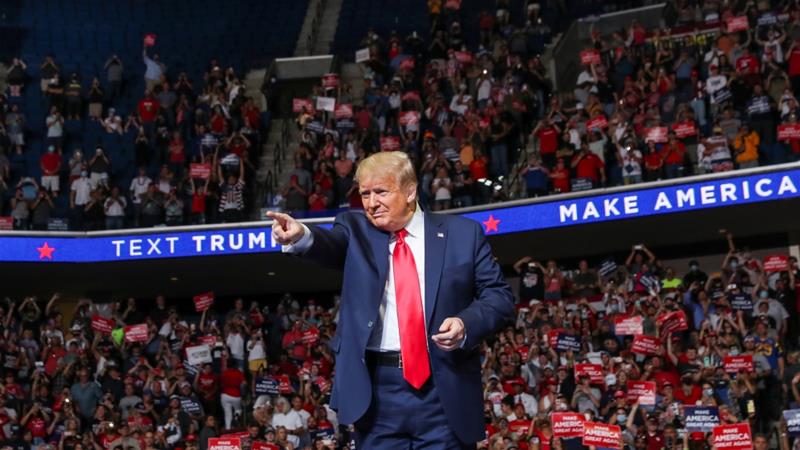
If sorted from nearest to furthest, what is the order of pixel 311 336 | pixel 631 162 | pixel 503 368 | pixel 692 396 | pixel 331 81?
pixel 692 396, pixel 503 368, pixel 631 162, pixel 311 336, pixel 331 81

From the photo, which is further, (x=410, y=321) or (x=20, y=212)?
(x=20, y=212)

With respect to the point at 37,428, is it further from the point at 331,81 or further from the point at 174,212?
the point at 331,81

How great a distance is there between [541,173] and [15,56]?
41.1ft

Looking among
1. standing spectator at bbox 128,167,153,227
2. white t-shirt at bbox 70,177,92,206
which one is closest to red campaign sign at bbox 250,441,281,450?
standing spectator at bbox 128,167,153,227

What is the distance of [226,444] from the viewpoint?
14.4 metres

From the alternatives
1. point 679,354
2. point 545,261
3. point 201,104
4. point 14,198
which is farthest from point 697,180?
point 14,198

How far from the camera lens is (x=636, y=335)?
15500 mm

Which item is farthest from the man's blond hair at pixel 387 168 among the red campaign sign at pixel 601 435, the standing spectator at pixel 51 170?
the standing spectator at pixel 51 170

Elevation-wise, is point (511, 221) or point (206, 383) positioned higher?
point (511, 221)

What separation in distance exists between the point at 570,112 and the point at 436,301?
644 inches

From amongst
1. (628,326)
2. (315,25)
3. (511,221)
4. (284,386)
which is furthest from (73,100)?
(628,326)

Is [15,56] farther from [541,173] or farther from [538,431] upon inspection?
[538,431]

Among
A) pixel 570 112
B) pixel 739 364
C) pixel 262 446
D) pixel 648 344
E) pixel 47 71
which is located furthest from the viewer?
pixel 47 71

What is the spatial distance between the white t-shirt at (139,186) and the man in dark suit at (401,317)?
17390mm
